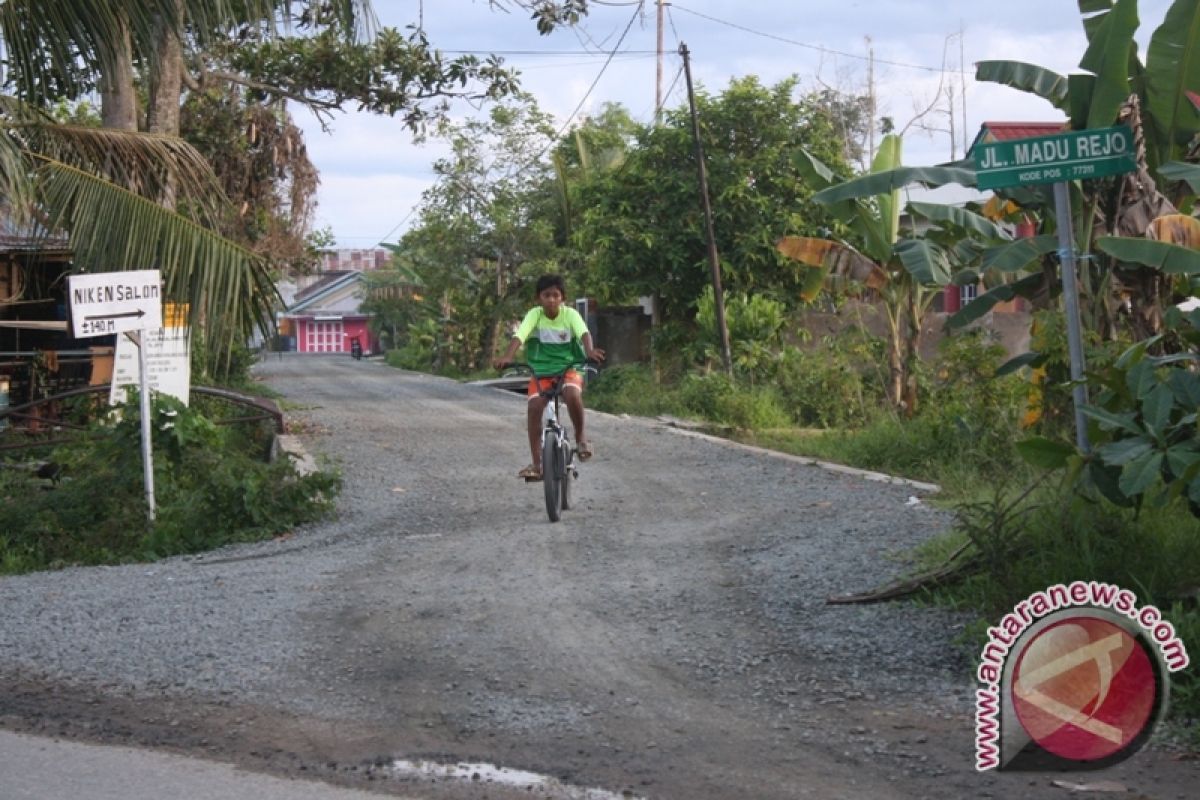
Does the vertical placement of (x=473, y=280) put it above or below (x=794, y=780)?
above

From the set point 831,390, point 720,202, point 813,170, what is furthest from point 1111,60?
point 720,202

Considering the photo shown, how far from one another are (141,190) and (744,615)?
7.71 metres

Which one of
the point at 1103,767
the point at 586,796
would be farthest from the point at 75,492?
the point at 1103,767

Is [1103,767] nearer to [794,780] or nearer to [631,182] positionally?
[794,780]

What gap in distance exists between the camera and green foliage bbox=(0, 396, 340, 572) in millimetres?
11633

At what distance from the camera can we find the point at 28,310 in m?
18.5

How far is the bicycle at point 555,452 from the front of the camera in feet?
34.6

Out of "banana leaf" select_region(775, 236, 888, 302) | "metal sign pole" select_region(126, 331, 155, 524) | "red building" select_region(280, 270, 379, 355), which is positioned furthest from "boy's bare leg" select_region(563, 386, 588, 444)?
"red building" select_region(280, 270, 379, 355)

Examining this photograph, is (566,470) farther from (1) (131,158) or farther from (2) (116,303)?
(1) (131,158)

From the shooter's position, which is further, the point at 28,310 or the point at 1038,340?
the point at 28,310

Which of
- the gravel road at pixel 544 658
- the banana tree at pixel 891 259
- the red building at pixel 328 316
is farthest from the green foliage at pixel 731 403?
the red building at pixel 328 316

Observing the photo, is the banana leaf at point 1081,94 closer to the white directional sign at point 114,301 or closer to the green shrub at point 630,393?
the white directional sign at point 114,301

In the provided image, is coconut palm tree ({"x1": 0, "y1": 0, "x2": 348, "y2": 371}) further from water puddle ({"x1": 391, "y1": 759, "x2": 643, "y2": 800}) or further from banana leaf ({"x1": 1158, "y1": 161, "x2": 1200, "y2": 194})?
water puddle ({"x1": 391, "y1": 759, "x2": 643, "y2": 800})

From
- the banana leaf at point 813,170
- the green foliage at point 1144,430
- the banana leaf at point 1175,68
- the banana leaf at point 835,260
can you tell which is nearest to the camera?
the green foliage at point 1144,430
